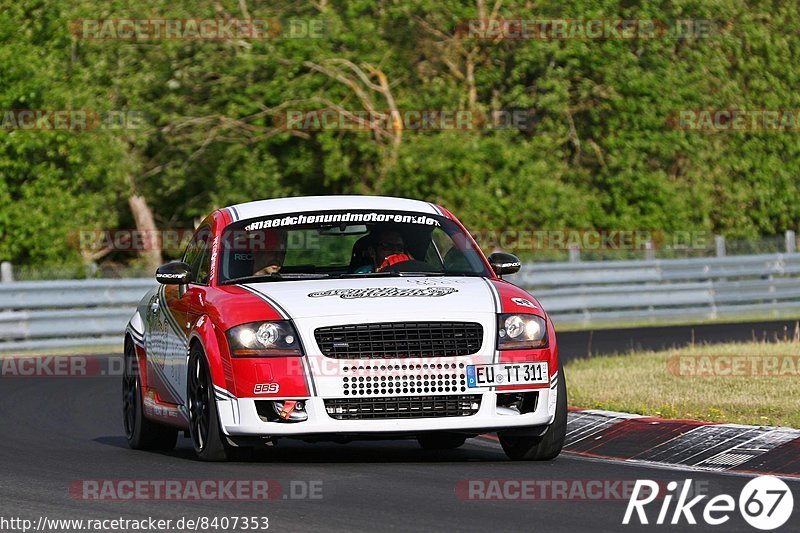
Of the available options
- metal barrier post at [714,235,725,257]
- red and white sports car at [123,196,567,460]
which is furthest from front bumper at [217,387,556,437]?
metal barrier post at [714,235,725,257]

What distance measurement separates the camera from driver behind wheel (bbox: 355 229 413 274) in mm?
10906

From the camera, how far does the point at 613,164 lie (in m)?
35.1

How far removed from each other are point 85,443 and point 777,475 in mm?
5286

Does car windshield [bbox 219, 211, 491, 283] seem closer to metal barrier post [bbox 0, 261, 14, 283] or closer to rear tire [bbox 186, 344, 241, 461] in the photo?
rear tire [bbox 186, 344, 241, 461]

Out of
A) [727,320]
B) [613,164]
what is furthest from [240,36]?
[727,320]

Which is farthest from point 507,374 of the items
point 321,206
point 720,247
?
point 720,247

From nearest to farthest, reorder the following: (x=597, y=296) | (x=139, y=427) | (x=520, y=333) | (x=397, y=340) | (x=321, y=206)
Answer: (x=397, y=340)
(x=520, y=333)
(x=321, y=206)
(x=139, y=427)
(x=597, y=296)

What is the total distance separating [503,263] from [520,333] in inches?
48.3

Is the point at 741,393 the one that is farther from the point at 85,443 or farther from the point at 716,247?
the point at 716,247

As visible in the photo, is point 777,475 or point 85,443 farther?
point 85,443

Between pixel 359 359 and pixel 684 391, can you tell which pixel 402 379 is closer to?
pixel 359 359

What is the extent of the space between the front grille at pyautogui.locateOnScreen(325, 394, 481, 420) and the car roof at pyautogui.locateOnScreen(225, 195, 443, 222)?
2015 millimetres

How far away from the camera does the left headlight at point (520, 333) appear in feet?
31.8

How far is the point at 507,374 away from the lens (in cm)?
964
